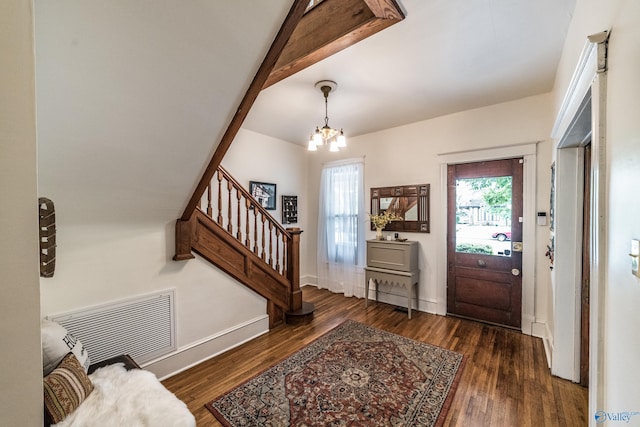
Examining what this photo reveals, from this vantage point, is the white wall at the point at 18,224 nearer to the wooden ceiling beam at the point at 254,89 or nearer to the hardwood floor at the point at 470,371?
the wooden ceiling beam at the point at 254,89

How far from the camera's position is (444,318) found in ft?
11.5

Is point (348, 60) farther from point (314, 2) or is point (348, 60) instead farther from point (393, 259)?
point (393, 259)

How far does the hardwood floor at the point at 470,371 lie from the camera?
1.85 metres

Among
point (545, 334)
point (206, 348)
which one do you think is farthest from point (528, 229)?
point (206, 348)

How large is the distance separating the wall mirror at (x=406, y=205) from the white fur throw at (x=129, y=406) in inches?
133

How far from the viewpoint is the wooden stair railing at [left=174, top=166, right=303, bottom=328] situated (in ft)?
8.20

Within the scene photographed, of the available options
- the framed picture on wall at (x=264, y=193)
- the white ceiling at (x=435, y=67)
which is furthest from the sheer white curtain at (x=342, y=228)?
the white ceiling at (x=435, y=67)

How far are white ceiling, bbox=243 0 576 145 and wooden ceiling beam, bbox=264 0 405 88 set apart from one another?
0.14 m

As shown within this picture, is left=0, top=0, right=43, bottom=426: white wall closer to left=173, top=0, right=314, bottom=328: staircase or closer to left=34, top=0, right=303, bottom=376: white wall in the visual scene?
left=34, top=0, right=303, bottom=376: white wall

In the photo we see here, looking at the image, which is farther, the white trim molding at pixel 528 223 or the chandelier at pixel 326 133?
the white trim molding at pixel 528 223

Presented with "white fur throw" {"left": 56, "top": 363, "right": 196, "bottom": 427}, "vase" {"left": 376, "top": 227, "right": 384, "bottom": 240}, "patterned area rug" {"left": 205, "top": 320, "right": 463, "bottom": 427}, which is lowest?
"patterned area rug" {"left": 205, "top": 320, "right": 463, "bottom": 427}

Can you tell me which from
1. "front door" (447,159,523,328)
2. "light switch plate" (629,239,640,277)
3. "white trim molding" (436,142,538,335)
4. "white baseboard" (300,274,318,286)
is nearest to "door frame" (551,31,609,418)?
"light switch plate" (629,239,640,277)

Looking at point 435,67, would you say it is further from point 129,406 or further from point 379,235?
point 129,406

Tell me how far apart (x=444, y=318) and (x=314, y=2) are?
152 inches
